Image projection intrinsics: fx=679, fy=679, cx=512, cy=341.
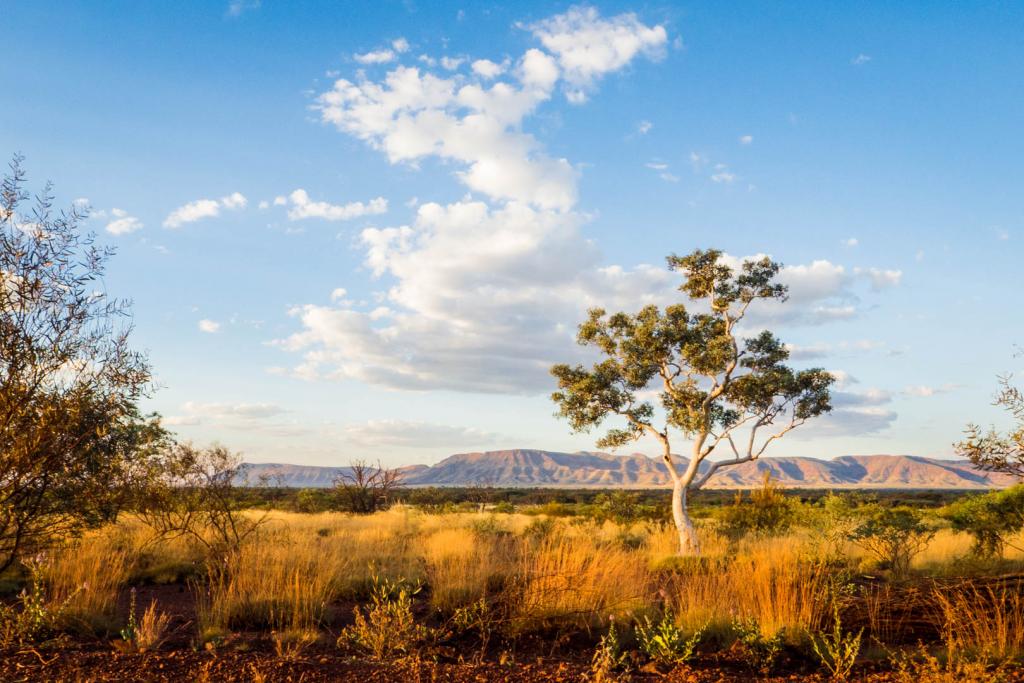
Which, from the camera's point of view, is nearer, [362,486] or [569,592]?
[569,592]

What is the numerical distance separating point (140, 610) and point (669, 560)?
10536 millimetres

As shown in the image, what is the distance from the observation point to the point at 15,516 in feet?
26.1

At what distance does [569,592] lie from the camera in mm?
7727

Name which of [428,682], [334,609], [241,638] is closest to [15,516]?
[241,638]

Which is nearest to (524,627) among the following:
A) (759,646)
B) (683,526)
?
(759,646)

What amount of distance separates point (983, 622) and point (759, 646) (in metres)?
2.26

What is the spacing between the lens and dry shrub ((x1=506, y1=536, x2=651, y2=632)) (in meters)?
7.38

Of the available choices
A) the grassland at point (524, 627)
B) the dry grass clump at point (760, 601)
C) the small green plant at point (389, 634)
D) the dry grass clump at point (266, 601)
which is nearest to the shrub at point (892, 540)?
the grassland at point (524, 627)

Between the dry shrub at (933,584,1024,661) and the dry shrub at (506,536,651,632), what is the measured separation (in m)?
3.13

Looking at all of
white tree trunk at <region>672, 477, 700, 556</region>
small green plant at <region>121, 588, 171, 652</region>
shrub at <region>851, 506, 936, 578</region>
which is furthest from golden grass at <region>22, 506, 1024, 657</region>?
white tree trunk at <region>672, 477, 700, 556</region>

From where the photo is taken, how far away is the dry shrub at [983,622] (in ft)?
20.7

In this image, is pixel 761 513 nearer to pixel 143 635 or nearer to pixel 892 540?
pixel 892 540

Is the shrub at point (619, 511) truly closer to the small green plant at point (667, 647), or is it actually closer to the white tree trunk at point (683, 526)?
the white tree trunk at point (683, 526)

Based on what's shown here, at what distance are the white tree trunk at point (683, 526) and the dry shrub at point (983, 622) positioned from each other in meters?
8.78
